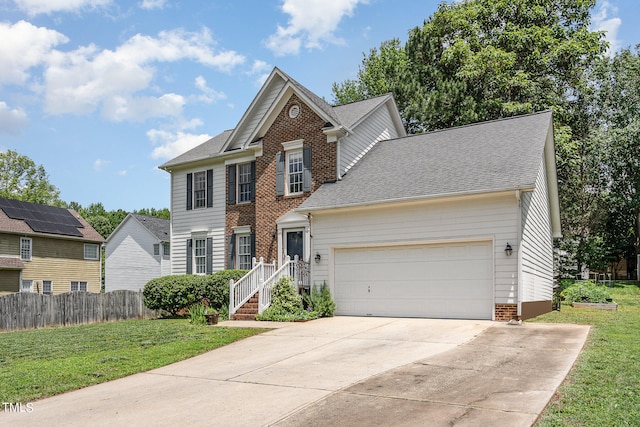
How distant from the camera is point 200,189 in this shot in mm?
22375

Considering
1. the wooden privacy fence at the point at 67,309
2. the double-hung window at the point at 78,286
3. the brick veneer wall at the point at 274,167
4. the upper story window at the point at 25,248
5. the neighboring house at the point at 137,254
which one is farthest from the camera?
the neighboring house at the point at 137,254

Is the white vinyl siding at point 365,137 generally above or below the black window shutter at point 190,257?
above

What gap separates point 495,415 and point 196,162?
18.7 m

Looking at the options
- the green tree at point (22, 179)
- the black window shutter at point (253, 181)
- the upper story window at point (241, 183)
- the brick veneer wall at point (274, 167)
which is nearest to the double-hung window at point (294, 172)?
the brick veneer wall at point (274, 167)

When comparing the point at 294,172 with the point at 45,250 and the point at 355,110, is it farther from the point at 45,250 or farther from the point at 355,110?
the point at 45,250

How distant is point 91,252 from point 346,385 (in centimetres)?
3456

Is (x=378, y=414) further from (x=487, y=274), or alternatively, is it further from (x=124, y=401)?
(x=487, y=274)

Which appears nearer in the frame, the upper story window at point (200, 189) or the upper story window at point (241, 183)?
the upper story window at point (241, 183)

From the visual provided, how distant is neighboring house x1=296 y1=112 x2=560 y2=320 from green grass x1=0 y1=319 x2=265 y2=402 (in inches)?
164

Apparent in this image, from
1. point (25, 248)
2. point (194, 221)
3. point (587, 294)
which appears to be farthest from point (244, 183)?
point (25, 248)

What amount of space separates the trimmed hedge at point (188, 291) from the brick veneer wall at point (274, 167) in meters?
1.75

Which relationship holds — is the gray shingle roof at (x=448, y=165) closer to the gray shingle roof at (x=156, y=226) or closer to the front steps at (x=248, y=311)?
the front steps at (x=248, y=311)

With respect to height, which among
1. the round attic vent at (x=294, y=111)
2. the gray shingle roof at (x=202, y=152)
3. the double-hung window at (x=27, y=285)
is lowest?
the double-hung window at (x=27, y=285)

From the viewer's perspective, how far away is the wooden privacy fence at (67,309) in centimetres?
1762
